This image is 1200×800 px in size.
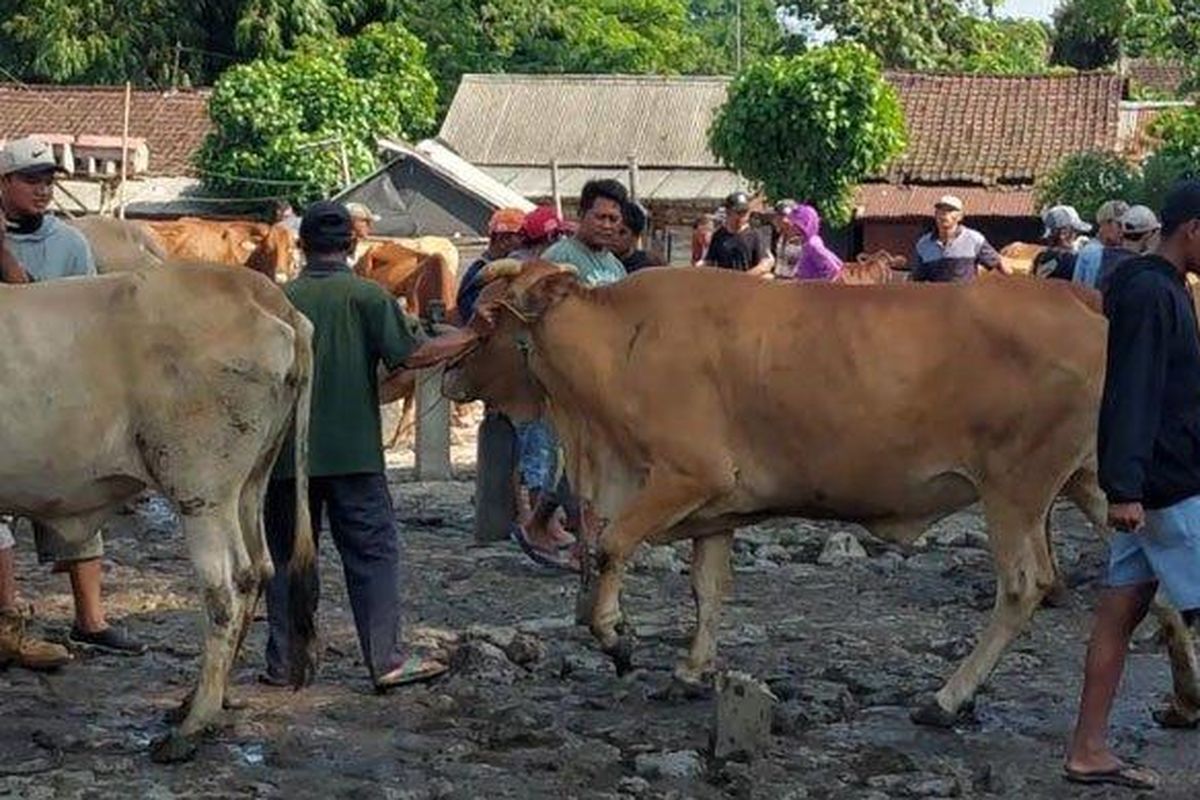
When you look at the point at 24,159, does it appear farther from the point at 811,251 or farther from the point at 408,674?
the point at 811,251

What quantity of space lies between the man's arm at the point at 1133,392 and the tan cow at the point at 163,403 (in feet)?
8.53

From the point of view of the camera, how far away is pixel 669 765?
6730 millimetres

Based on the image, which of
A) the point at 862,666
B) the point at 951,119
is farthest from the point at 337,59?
the point at 862,666

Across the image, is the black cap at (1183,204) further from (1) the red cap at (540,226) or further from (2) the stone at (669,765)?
(1) the red cap at (540,226)

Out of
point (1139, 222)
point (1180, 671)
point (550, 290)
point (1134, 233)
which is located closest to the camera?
point (1180, 671)

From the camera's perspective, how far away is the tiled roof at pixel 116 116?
127ft

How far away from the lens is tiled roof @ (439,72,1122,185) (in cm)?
3847

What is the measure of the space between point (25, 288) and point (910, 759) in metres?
3.20

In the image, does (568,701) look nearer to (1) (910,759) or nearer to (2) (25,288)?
(1) (910,759)

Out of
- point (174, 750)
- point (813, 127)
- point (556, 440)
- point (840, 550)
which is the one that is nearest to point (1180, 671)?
point (556, 440)

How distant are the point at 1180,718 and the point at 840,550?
11.3 feet

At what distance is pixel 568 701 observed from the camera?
7.73 m

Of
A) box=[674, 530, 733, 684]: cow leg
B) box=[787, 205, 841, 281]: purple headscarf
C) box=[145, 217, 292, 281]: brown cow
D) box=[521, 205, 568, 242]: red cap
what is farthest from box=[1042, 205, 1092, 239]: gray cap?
box=[145, 217, 292, 281]: brown cow

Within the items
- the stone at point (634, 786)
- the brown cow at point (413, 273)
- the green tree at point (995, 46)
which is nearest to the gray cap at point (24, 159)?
the stone at point (634, 786)
